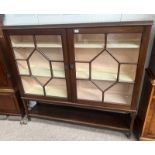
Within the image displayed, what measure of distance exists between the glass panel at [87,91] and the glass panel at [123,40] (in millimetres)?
471

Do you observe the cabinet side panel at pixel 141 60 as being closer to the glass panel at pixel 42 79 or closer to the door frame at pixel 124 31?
the door frame at pixel 124 31

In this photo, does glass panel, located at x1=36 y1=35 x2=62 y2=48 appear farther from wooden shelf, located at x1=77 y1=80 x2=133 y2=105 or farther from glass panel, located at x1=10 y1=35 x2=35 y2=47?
wooden shelf, located at x1=77 y1=80 x2=133 y2=105

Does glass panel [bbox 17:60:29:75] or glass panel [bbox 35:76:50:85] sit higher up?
glass panel [bbox 17:60:29:75]

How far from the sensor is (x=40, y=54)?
1.63 metres

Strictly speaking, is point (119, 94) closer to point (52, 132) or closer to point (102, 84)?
point (102, 84)

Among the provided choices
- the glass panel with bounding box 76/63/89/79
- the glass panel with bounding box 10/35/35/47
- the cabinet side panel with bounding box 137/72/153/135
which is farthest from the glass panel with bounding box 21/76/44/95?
the cabinet side panel with bounding box 137/72/153/135

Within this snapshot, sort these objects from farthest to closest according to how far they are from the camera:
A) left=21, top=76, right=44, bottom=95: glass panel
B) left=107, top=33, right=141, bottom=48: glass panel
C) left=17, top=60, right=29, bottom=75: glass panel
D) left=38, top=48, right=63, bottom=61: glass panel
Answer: left=21, top=76, right=44, bottom=95: glass panel → left=17, top=60, right=29, bottom=75: glass panel → left=38, top=48, right=63, bottom=61: glass panel → left=107, top=33, right=141, bottom=48: glass panel

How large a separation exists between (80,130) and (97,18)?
1.23 meters

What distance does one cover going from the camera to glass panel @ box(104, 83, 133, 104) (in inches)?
63.6

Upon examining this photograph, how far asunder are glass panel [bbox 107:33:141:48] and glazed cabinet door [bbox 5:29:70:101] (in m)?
0.40

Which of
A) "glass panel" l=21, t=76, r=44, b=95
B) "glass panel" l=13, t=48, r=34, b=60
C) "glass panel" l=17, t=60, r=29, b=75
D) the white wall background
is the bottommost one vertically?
"glass panel" l=21, t=76, r=44, b=95

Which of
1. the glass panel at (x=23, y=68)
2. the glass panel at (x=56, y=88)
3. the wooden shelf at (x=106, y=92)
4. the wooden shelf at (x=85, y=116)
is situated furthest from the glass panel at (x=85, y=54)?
the wooden shelf at (x=85, y=116)

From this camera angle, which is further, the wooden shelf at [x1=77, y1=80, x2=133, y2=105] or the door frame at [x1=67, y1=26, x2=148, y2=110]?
the wooden shelf at [x1=77, y1=80, x2=133, y2=105]

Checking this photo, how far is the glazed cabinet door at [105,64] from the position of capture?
4.51 ft
